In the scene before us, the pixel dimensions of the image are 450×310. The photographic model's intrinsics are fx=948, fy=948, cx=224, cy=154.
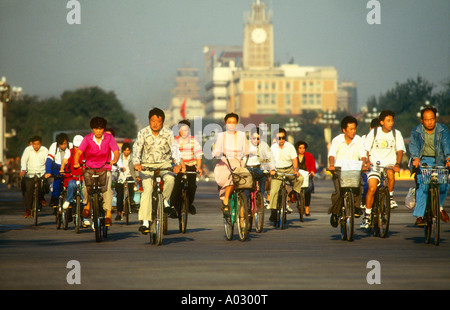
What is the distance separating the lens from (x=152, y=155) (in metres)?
14.3

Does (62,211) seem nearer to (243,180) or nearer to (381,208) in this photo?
(243,180)

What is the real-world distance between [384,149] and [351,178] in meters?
0.98

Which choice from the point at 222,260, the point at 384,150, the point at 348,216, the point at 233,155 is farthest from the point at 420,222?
the point at 222,260

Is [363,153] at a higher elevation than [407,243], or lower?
higher

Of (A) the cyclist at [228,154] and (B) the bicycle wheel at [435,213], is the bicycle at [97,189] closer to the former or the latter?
(A) the cyclist at [228,154]

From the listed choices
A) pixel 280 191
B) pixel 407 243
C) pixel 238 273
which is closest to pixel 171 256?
pixel 238 273

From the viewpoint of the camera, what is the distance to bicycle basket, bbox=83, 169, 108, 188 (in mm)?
14609

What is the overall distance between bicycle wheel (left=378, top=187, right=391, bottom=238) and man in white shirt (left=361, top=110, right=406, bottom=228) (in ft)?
0.87

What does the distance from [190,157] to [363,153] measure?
3.41 m

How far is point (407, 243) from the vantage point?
13969mm

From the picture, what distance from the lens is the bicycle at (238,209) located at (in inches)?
575

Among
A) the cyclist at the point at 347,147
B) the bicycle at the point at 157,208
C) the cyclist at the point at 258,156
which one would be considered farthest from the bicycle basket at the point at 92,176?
the cyclist at the point at 347,147

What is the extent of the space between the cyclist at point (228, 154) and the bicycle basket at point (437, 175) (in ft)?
9.53
